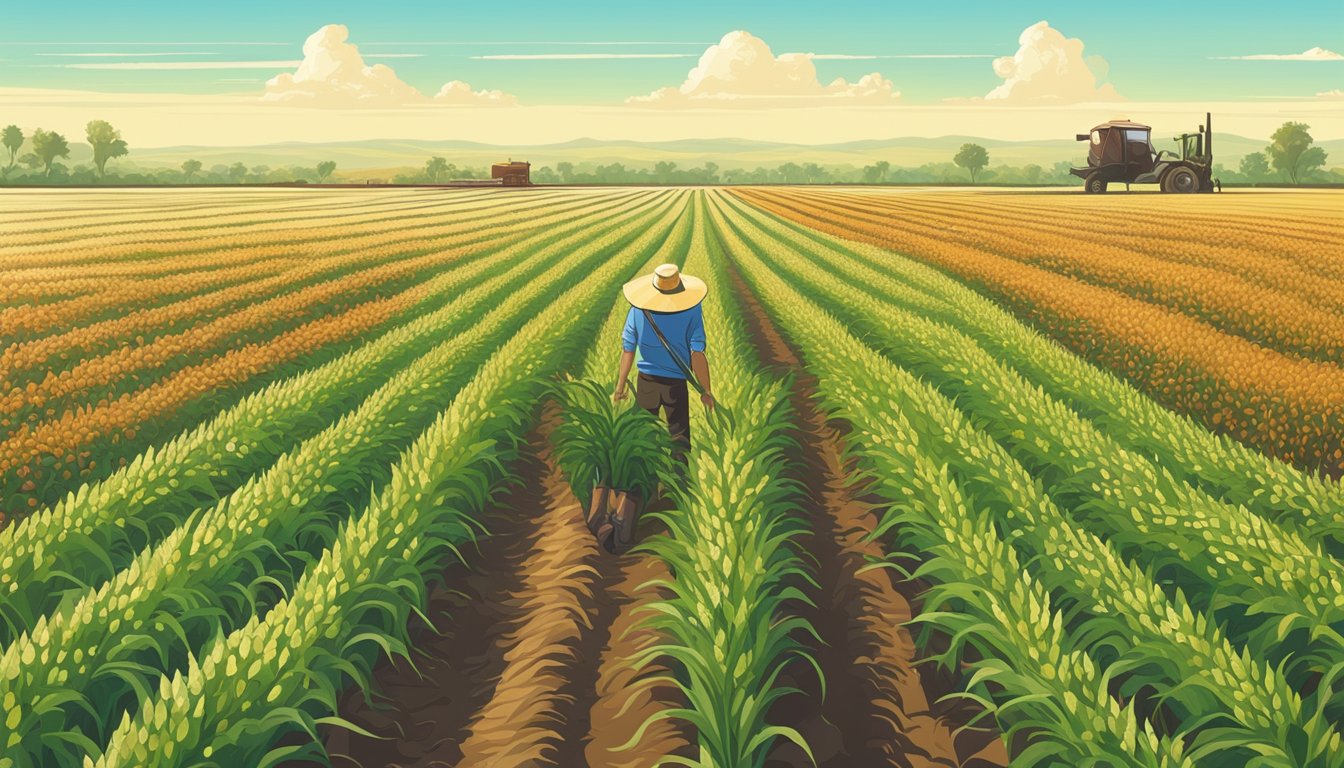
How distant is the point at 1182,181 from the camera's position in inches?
1779

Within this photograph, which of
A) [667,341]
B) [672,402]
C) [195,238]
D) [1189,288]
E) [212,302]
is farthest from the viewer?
[195,238]

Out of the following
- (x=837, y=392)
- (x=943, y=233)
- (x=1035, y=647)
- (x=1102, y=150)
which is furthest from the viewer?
(x=1102, y=150)

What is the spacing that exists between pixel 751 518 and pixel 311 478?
323cm

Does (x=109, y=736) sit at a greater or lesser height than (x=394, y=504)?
lesser

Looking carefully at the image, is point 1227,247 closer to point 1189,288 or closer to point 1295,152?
point 1189,288

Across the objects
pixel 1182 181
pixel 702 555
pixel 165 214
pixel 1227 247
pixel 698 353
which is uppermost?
pixel 165 214

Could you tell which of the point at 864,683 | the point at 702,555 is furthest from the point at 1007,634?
the point at 702,555

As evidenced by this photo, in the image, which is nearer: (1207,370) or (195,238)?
(1207,370)

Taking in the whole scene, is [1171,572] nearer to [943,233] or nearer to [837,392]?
[837,392]

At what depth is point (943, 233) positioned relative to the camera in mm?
34188

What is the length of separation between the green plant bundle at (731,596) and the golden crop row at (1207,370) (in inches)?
228

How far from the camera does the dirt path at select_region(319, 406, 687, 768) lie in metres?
4.34

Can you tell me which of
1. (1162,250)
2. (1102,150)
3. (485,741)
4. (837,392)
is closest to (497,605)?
(485,741)

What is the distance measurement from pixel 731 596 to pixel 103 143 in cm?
11508
